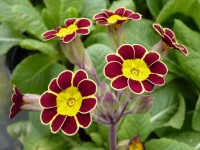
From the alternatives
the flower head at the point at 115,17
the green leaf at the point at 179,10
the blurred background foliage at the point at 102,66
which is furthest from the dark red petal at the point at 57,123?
the green leaf at the point at 179,10

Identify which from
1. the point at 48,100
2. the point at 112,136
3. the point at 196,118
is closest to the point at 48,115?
the point at 48,100

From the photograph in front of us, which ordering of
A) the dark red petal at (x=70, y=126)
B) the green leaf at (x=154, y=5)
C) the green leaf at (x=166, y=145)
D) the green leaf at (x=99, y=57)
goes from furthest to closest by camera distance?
1. the green leaf at (x=154, y=5)
2. the green leaf at (x=99, y=57)
3. the green leaf at (x=166, y=145)
4. the dark red petal at (x=70, y=126)

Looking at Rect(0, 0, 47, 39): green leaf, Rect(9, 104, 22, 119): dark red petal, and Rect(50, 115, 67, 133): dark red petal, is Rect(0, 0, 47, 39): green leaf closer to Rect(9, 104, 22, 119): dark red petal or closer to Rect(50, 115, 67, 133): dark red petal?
Rect(9, 104, 22, 119): dark red petal

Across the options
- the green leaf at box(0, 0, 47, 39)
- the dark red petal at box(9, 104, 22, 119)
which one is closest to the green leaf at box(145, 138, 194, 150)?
the dark red petal at box(9, 104, 22, 119)

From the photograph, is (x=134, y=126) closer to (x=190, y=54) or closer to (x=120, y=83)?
(x=190, y=54)

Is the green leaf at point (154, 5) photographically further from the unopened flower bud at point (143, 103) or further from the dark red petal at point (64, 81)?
the dark red petal at point (64, 81)
